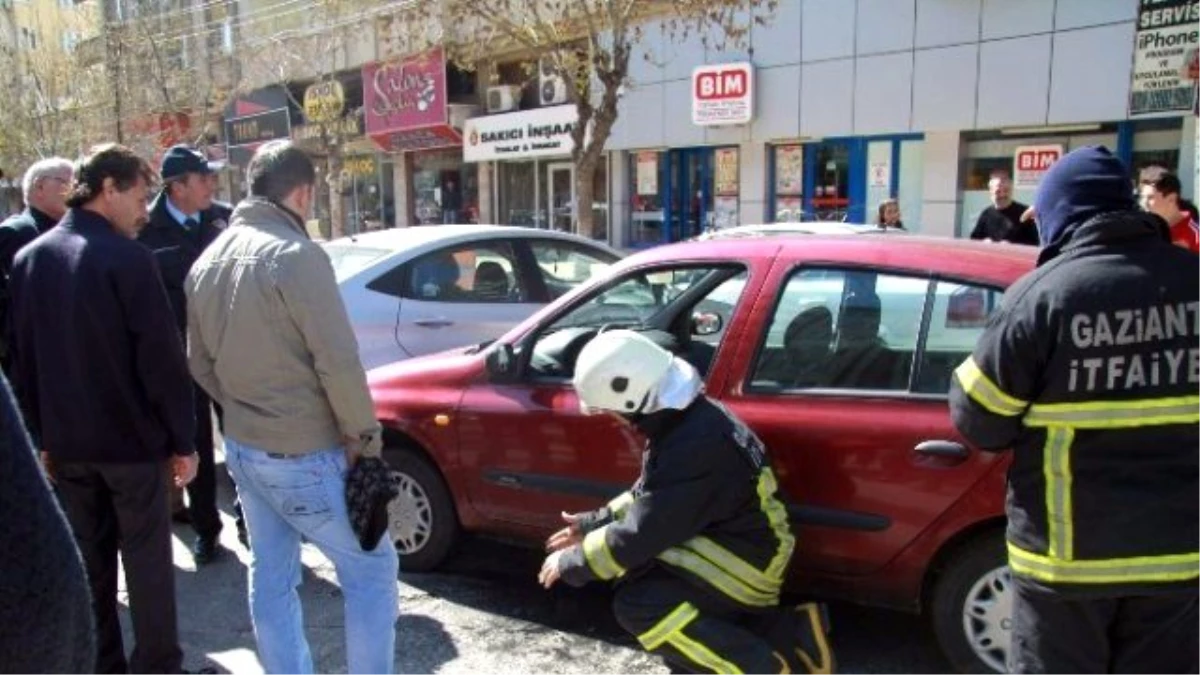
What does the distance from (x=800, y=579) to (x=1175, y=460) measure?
1553 millimetres

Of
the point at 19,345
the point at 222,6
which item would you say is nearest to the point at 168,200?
the point at 19,345

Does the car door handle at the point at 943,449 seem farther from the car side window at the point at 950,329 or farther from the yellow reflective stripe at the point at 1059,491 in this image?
the yellow reflective stripe at the point at 1059,491

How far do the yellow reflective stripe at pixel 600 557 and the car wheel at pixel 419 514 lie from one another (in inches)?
59.2

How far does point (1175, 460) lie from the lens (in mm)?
2059

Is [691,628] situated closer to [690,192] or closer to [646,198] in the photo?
[690,192]

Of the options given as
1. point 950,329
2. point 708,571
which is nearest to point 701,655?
point 708,571

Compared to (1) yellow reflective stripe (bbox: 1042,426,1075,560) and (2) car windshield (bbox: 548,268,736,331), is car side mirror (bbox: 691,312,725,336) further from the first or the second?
(1) yellow reflective stripe (bbox: 1042,426,1075,560)

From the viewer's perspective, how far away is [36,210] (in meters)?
4.53

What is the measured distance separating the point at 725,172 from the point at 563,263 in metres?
11.0

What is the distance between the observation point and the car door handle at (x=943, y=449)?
9.86 feet

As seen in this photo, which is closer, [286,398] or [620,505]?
[286,398]

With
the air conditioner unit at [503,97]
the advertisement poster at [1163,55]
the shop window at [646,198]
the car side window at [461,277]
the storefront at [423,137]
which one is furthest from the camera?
the storefront at [423,137]

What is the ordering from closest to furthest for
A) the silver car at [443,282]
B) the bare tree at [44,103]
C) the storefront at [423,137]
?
1. the silver car at [443,282]
2. the bare tree at [44,103]
3. the storefront at [423,137]

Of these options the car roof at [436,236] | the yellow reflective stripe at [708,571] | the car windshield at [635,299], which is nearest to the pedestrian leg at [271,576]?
the yellow reflective stripe at [708,571]
